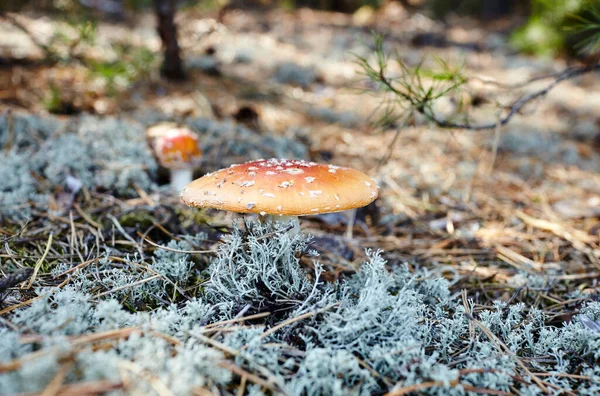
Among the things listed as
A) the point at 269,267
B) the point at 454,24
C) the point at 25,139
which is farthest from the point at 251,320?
the point at 454,24

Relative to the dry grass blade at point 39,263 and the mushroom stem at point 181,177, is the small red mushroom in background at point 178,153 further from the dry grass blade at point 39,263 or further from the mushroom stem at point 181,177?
the dry grass blade at point 39,263

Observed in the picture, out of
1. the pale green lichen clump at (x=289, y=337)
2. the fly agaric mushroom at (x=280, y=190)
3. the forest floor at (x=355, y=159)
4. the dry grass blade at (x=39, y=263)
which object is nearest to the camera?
the pale green lichen clump at (x=289, y=337)

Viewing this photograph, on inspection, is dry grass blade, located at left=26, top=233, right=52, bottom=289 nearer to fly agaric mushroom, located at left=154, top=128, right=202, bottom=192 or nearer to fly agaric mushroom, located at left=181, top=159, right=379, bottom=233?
fly agaric mushroom, located at left=181, top=159, right=379, bottom=233

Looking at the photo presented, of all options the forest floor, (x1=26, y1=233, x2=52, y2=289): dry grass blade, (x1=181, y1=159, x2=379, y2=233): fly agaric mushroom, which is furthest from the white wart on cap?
(x1=26, y1=233, x2=52, y2=289): dry grass blade

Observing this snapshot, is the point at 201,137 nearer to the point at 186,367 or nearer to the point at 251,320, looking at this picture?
the point at 251,320

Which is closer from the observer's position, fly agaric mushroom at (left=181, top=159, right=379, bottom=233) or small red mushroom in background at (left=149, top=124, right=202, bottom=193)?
fly agaric mushroom at (left=181, top=159, right=379, bottom=233)

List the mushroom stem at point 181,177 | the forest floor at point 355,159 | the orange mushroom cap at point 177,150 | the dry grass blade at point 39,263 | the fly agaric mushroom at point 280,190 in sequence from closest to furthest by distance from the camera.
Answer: the fly agaric mushroom at point 280,190, the dry grass blade at point 39,263, the forest floor at point 355,159, the orange mushroom cap at point 177,150, the mushroom stem at point 181,177

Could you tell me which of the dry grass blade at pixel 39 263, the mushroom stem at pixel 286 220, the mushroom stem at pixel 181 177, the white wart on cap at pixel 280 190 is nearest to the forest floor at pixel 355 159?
the dry grass blade at pixel 39 263
